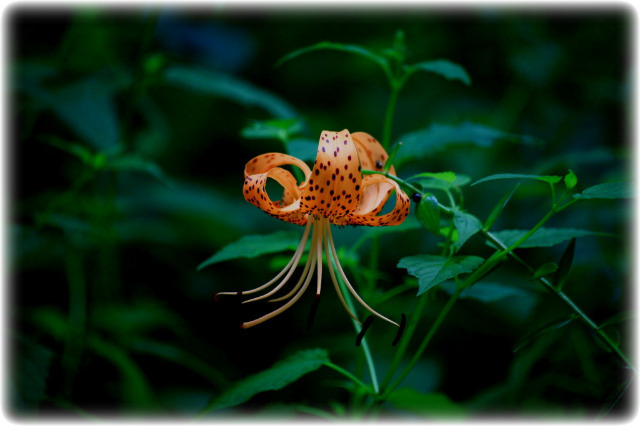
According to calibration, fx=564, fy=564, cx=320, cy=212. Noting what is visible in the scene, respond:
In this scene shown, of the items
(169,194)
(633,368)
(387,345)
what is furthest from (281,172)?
(169,194)

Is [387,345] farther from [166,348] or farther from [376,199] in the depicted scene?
[376,199]

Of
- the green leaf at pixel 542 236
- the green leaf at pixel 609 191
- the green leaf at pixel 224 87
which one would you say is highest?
the green leaf at pixel 224 87

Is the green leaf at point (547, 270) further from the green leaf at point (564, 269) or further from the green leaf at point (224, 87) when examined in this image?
the green leaf at point (224, 87)

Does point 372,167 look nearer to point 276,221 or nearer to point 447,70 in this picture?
point 447,70

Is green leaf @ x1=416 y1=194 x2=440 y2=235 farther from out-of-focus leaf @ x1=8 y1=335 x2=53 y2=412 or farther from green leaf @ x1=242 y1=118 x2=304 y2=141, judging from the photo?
out-of-focus leaf @ x1=8 y1=335 x2=53 y2=412

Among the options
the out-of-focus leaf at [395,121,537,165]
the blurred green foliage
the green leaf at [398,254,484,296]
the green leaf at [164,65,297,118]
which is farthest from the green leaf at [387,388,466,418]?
the green leaf at [164,65,297,118]

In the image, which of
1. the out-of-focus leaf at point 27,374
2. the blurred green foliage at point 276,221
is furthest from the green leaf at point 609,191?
the out-of-focus leaf at point 27,374
